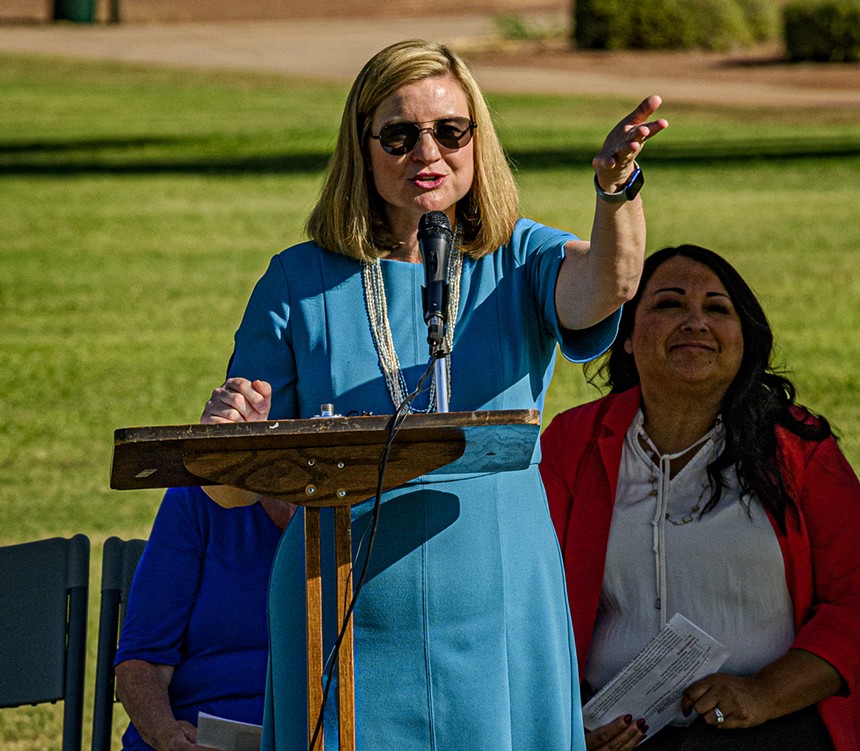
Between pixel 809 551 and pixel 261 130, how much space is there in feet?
69.1

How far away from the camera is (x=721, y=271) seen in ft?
14.1

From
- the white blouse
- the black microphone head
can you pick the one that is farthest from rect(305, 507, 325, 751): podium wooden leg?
the white blouse

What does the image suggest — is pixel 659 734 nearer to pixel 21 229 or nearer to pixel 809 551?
pixel 809 551

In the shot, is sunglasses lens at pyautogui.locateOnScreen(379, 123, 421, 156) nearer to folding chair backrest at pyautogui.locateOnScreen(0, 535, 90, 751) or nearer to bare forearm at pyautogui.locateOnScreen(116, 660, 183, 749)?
bare forearm at pyautogui.locateOnScreen(116, 660, 183, 749)

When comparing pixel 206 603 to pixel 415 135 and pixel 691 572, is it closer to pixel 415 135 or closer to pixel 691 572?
pixel 691 572

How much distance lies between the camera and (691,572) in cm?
406

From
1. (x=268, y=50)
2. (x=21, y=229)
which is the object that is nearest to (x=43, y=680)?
(x=21, y=229)

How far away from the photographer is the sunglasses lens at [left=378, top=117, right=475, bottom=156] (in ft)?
10.2

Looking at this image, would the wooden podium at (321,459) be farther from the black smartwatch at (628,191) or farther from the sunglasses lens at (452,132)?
the sunglasses lens at (452,132)

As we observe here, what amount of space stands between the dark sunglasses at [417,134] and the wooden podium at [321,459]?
699mm

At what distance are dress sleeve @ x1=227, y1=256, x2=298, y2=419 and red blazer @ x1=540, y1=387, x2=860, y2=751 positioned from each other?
1268 mm

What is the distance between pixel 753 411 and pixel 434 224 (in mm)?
1584

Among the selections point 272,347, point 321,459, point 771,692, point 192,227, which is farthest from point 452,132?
point 192,227

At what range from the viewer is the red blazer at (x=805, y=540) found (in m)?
3.93
